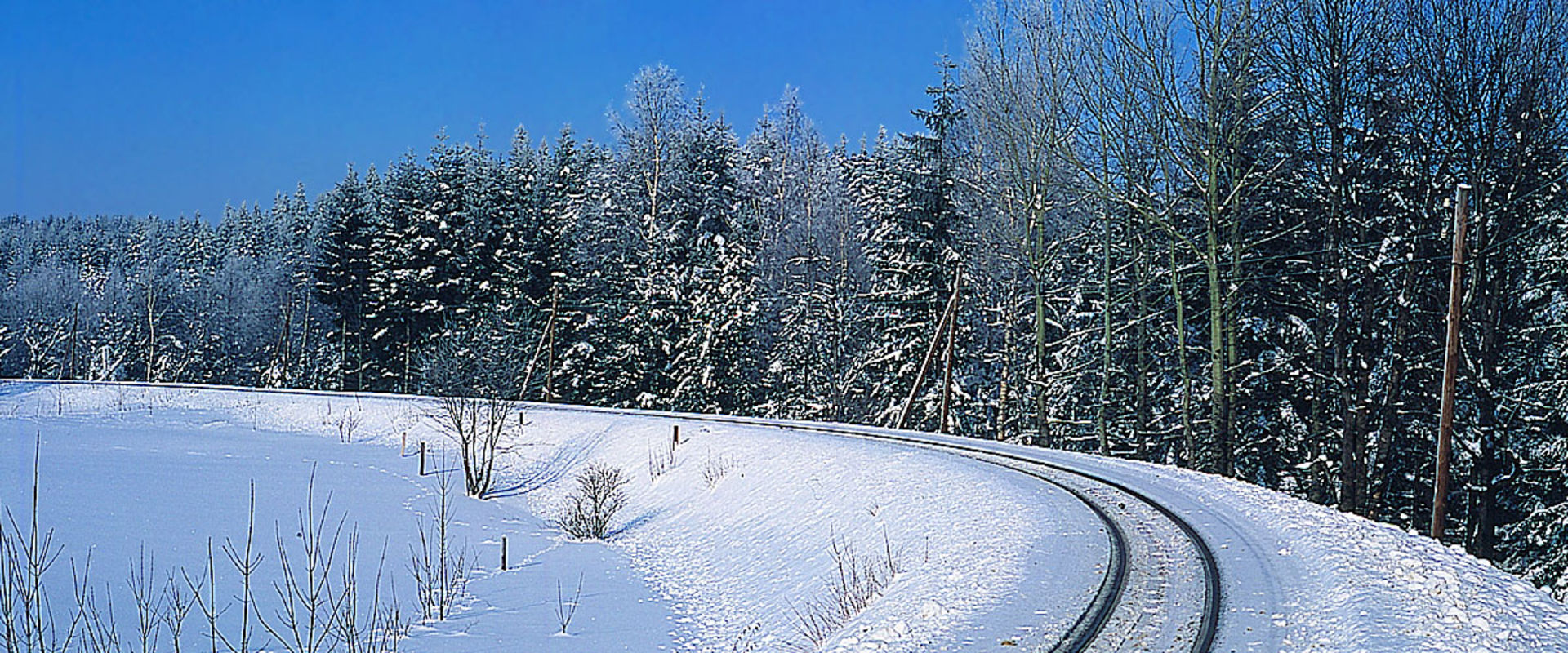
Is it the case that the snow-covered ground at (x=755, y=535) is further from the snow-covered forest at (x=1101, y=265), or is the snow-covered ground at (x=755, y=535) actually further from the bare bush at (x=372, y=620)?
the snow-covered forest at (x=1101, y=265)

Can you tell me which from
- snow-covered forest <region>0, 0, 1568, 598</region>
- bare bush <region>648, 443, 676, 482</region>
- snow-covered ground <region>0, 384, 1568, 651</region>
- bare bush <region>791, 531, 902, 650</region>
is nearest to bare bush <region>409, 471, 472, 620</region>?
snow-covered ground <region>0, 384, 1568, 651</region>

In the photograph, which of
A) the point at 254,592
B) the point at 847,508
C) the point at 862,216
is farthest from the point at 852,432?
the point at 862,216

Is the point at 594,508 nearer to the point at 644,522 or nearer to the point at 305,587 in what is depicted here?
the point at 644,522

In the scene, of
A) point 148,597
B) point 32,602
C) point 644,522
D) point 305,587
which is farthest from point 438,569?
point 32,602

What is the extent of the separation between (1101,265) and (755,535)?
1601cm

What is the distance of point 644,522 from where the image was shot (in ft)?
74.7

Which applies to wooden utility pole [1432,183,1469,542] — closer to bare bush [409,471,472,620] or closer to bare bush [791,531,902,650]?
bare bush [791,531,902,650]

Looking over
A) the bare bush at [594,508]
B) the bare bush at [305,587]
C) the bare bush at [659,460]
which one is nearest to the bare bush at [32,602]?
the bare bush at [305,587]

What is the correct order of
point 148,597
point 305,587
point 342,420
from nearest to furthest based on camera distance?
point 148,597 → point 305,587 → point 342,420

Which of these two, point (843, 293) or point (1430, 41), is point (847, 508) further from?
point (843, 293)

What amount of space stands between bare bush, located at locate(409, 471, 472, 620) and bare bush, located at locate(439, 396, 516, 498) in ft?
12.9

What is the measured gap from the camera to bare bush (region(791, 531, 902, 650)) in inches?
437

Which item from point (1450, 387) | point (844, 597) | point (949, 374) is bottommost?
point (844, 597)

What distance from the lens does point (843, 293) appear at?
41969 millimetres
